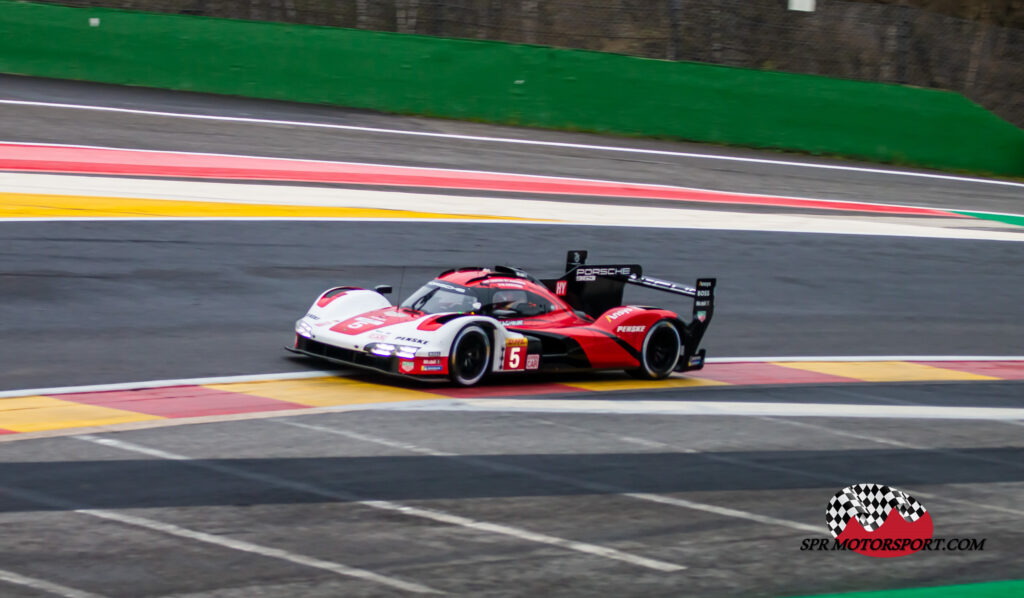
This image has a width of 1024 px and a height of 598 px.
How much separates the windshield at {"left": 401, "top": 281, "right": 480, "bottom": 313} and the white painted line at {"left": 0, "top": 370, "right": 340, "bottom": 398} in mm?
980

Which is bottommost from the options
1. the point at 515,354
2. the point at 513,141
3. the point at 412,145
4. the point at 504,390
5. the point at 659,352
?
the point at 504,390

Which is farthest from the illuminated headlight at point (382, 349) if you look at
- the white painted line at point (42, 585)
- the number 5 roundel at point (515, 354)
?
the white painted line at point (42, 585)

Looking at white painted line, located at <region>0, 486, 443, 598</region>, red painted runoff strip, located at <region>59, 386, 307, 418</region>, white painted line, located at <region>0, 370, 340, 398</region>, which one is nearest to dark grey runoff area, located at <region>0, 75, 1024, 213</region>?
white painted line, located at <region>0, 370, 340, 398</region>

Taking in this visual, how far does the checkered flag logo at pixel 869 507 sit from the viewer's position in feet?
27.1

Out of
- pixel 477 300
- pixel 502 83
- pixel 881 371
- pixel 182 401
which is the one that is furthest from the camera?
pixel 502 83

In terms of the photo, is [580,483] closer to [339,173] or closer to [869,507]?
[869,507]

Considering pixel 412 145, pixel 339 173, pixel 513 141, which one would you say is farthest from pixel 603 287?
pixel 513 141

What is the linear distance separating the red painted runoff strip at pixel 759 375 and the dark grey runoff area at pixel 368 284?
673 millimetres

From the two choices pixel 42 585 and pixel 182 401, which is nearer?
pixel 42 585

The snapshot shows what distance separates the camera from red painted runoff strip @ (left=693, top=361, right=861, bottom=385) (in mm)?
12930

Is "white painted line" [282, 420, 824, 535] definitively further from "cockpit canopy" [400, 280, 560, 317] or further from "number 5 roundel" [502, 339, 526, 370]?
"cockpit canopy" [400, 280, 560, 317]

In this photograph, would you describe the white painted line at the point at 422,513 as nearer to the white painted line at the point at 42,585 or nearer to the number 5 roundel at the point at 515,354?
the white painted line at the point at 42,585

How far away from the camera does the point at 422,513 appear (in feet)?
25.1

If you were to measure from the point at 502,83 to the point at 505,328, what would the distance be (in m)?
17.4
